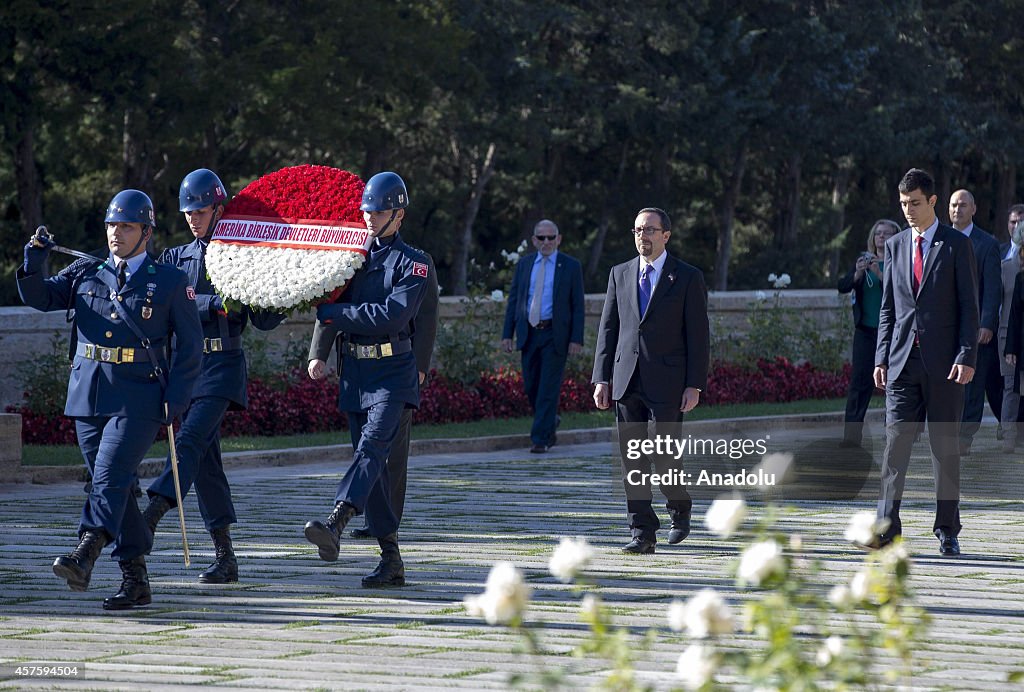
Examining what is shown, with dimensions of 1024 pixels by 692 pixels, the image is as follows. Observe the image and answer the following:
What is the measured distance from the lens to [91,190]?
39438mm

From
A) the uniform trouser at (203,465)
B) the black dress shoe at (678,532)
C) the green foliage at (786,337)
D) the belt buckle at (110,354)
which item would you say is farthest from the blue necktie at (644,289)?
the green foliage at (786,337)

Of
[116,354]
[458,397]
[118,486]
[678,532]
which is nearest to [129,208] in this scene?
[116,354]

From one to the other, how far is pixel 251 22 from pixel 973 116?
90.3 feet

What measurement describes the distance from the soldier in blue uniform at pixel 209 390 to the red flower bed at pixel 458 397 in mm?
5311

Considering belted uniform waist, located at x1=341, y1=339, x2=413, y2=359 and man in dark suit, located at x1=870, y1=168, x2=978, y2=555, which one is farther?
man in dark suit, located at x1=870, y1=168, x2=978, y2=555

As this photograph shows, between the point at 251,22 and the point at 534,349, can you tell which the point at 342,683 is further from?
the point at 251,22

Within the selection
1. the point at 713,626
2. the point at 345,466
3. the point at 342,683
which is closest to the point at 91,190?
the point at 345,466

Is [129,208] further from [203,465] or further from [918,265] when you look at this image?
[918,265]

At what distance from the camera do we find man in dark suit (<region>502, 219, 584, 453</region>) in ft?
51.1

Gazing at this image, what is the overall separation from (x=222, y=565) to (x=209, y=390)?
36.1 inches

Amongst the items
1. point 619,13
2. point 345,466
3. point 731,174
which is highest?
point 619,13

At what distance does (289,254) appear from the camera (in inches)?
341

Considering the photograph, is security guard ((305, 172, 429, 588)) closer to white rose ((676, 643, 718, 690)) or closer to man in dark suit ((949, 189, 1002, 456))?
man in dark suit ((949, 189, 1002, 456))

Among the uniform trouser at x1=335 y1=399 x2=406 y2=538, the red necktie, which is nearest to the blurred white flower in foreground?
the uniform trouser at x1=335 y1=399 x2=406 y2=538
